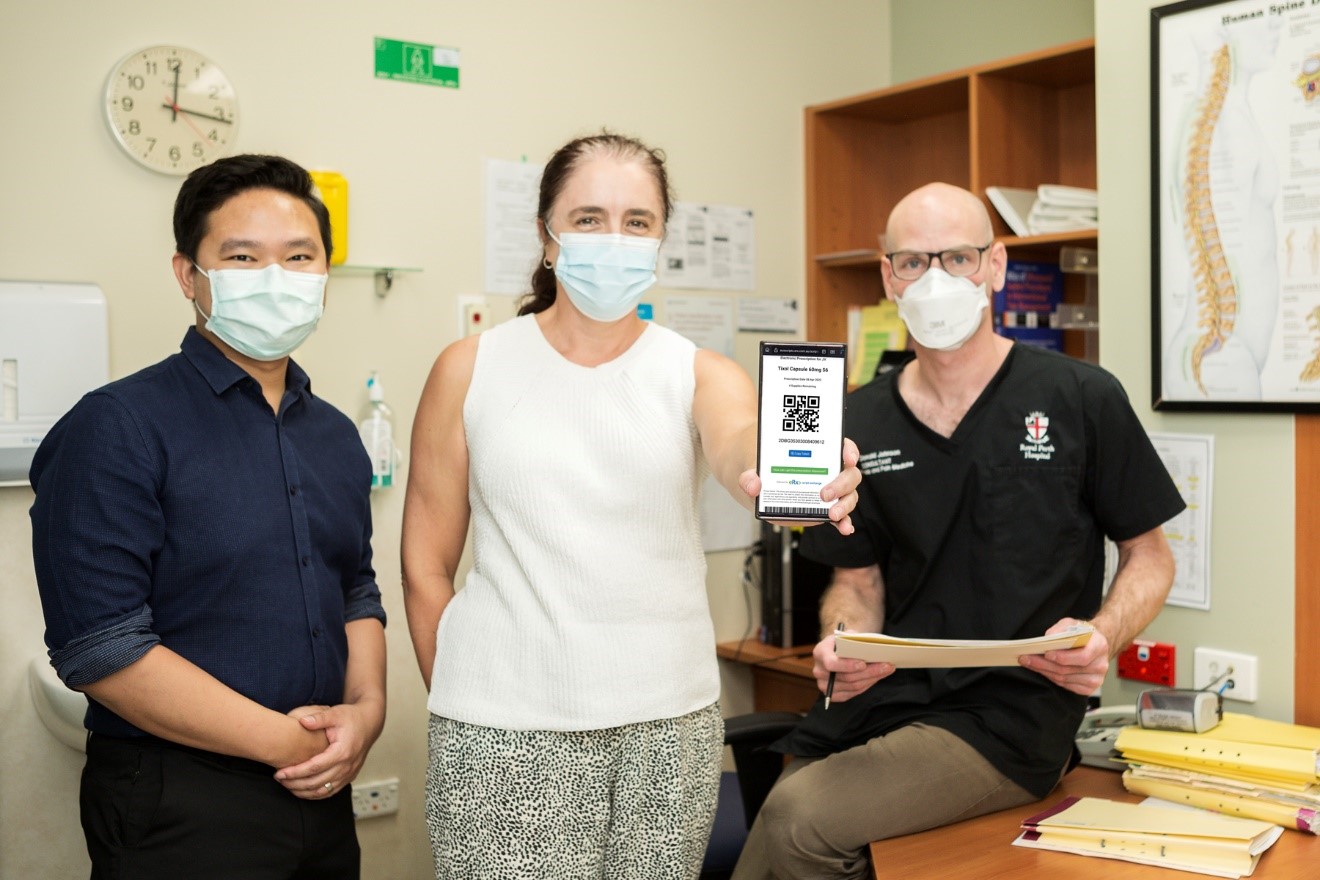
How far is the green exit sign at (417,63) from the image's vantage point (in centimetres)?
288

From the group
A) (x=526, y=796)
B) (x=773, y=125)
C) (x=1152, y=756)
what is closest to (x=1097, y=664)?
(x=1152, y=756)

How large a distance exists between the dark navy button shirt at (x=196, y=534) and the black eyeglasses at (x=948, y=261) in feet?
3.36

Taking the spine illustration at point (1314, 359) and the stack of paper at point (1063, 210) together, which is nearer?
the spine illustration at point (1314, 359)

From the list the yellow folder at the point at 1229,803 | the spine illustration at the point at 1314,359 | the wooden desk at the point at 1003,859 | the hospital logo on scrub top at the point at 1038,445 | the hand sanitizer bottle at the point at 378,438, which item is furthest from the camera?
the hand sanitizer bottle at the point at 378,438

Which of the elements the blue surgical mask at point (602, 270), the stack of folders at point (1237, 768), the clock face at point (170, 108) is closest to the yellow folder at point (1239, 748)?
the stack of folders at point (1237, 768)

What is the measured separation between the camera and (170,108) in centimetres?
258

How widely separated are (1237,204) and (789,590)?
5.23 ft

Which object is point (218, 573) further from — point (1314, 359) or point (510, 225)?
point (1314, 359)

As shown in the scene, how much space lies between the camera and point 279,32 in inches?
108

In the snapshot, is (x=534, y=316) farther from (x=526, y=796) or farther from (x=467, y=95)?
(x=467, y=95)

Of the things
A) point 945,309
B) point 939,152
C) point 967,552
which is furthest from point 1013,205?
point 967,552

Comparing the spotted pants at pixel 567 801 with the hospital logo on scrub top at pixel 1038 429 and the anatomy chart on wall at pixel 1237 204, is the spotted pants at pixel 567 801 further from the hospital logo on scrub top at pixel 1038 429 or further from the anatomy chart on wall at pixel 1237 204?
the anatomy chart on wall at pixel 1237 204

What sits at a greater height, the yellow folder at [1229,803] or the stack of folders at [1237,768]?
the stack of folders at [1237,768]

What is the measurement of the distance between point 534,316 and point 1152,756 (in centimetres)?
130
